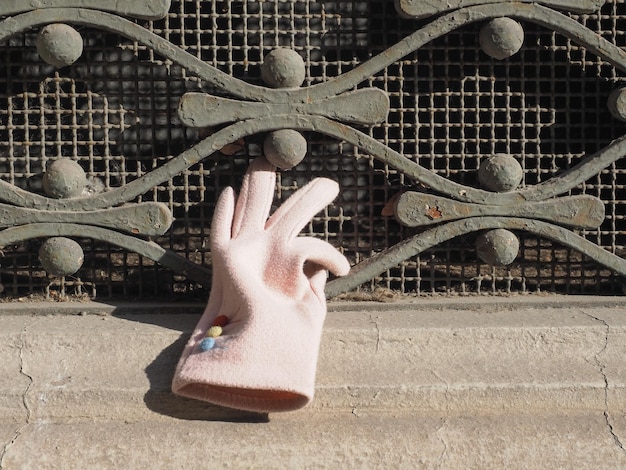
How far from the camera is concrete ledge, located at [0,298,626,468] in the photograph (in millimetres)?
1483

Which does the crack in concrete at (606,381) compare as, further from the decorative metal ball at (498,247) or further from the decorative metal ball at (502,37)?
the decorative metal ball at (502,37)

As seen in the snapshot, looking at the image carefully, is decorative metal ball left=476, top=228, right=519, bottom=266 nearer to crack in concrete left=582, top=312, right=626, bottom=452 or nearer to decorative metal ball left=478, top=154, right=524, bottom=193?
decorative metal ball left=478, top=154, right=524, bottom=193

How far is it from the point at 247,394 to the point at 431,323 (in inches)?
16.3

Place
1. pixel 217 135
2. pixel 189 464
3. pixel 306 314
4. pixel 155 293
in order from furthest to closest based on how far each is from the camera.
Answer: pixel 155 293, pixel 217 135, pixel 306 314, pixel 189 464

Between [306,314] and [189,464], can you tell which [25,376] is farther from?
[306,314]

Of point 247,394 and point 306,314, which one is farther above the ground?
point 306,314

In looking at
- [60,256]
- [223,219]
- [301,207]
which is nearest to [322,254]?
[301,207]

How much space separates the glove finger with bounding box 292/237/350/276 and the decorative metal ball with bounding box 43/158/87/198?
1.58 feet

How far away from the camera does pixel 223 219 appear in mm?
1659

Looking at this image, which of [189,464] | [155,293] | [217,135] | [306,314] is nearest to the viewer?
[189,464]

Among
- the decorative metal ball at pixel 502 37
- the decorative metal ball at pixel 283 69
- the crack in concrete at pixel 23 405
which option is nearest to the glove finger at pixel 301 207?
the decorative metal ball at pixel 283 69

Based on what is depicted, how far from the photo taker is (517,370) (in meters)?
1.60

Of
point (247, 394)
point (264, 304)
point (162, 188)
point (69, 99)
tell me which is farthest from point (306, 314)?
point (69, 99)

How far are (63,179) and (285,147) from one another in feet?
1.54
